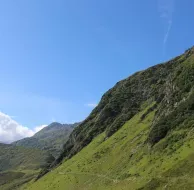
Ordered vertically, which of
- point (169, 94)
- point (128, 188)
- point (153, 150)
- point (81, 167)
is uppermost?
point (169, 94)

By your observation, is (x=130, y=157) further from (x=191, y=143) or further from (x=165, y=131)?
(x=191, y=143)

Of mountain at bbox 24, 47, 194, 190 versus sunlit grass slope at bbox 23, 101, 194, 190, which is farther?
mountain at bbox 24, 47, 194, 190

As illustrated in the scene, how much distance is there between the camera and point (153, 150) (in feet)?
251

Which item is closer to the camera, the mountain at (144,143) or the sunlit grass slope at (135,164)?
the sunlit grass slope at (135,164)

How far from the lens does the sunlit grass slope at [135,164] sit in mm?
55603

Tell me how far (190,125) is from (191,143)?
27.7ft

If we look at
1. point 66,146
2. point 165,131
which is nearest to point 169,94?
point 165,131

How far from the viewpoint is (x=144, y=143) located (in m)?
87.2

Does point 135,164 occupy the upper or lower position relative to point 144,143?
lower

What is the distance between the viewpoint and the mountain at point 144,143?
61.2m

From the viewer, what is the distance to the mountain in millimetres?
61156

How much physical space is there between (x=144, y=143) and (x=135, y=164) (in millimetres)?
10785

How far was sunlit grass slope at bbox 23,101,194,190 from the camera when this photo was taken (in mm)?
55603

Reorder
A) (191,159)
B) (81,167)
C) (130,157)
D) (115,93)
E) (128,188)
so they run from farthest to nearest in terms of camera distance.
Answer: (115,93), (81,167), (130,157), (128,188), (191,159)
